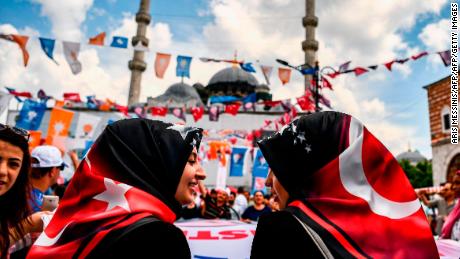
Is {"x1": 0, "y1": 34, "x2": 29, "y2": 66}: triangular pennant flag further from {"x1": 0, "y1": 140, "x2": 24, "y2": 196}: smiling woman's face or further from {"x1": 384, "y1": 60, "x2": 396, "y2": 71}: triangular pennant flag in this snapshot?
{"x1": 384, "y1": 60, "x2": 396, "y2": 71}: triangular pennant flag

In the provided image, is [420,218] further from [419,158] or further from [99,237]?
[419,158]

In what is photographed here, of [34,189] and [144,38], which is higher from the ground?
[144,38]

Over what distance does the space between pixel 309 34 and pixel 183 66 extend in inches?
825

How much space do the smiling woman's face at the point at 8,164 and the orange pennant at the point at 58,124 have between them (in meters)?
5.93

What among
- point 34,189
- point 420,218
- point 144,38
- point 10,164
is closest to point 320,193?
point 420,218

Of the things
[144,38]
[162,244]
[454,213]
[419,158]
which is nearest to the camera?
[162,244]

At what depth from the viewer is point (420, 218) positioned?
1.37 metres

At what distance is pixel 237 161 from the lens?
47.0 feet

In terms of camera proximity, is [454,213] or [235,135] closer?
[454,213]

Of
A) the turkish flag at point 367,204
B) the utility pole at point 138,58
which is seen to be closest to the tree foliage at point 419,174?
the utility pole at point 138,58

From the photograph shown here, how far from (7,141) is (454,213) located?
11.2 ft

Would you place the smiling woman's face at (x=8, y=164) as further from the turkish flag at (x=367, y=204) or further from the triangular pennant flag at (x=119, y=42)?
the triangular pennant flag at (x=119, y=42)

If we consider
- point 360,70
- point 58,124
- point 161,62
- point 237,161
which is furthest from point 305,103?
point 58,124

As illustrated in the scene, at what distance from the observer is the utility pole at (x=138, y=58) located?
28.8m
